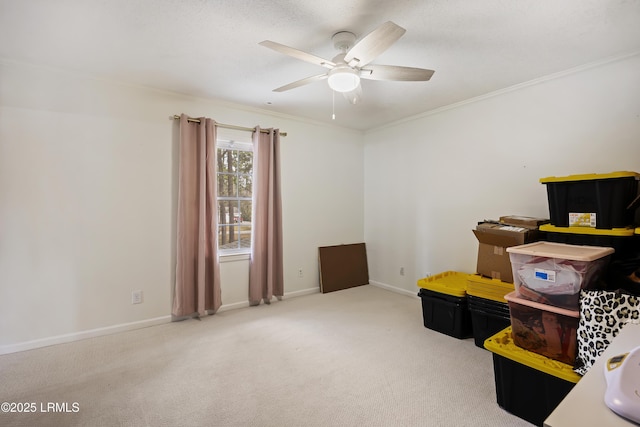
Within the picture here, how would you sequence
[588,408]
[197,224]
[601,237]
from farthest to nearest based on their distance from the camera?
[197,224] < [601,237] < [588,408]

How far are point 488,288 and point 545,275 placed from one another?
0.79m

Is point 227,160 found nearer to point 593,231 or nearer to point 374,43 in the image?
point 374,43

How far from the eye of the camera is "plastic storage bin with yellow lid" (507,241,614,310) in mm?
1724

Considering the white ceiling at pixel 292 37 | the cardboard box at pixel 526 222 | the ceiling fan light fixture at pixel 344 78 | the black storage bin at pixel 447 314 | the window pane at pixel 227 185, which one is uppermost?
the white ceiling at pixel 292 37

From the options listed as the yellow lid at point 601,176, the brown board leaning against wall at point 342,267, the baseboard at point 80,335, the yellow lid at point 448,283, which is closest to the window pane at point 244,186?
the brown board leaning against wall at point 342,267

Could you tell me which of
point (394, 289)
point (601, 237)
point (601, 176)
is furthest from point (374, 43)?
point (394, 289)

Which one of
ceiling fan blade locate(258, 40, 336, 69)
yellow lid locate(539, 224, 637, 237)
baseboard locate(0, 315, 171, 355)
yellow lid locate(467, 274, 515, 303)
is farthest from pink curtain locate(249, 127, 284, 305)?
yellow lid locate(539, 224, 637, 237)

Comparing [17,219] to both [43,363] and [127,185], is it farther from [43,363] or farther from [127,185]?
[43,363]

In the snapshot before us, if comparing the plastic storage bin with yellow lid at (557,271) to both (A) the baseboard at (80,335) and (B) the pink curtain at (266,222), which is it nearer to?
(B) the pink curtain at (266,222)

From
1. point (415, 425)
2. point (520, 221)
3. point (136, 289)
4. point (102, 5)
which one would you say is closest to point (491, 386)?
point (415, 425)

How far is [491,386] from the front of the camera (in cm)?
208

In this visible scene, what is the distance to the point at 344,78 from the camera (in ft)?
6.60

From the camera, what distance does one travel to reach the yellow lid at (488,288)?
249 centimetres

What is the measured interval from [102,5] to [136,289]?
2.52 meters
